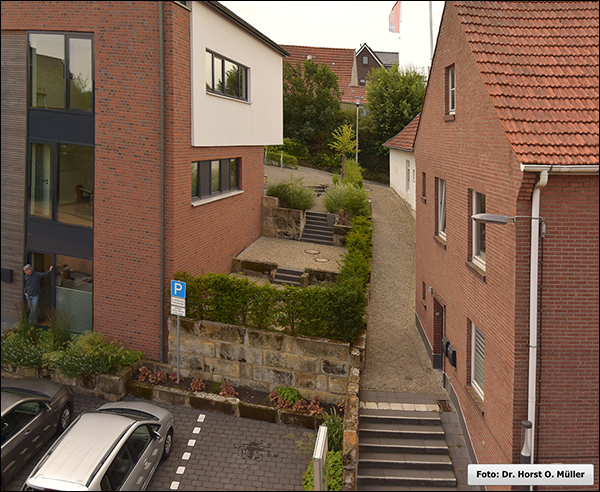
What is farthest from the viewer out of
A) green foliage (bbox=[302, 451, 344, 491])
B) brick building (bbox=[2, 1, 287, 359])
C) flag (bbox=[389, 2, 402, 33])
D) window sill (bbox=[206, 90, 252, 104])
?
flag (bbox=[389, 2, 402, 33])

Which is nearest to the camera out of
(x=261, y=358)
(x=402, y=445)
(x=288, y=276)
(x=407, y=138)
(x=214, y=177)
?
(x=402, y=445)

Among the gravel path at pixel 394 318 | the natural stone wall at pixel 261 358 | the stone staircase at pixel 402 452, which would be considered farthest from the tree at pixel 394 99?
the stone staircase at pixel 402 452

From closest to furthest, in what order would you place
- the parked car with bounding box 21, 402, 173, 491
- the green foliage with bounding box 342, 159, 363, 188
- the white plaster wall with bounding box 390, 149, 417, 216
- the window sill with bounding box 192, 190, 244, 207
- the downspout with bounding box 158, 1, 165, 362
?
the parked car with bounding box 21, 402, 173, 491 < the downspout with bounding box 158, 1, 165, 362 < the window sill with bounding box 192, 190, 244, 207 < the white plaster wall with bounding box 390, 149, 417, 216 < the green foliage with bounding box 342, 159, 363, 188

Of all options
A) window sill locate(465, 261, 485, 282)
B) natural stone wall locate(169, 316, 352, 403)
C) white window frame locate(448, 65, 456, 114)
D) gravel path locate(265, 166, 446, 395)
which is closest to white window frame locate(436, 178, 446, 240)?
white window frame locate(448, 65, 456, 114)

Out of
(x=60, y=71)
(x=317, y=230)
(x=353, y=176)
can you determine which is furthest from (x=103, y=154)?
(x=353, y=176)

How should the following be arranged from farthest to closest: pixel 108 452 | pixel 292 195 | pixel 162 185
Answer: pixel 292 195, pixel 162 185, pixel 108 452

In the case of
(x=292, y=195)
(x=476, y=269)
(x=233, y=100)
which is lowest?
(x=476, y=269)

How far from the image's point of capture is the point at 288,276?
17938mm

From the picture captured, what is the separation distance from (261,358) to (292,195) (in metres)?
10.9

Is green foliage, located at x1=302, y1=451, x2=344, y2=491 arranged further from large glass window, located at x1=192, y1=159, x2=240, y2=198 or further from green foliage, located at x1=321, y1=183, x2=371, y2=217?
green foliage, located at x1=321, y1=183, x2=371, y2=217

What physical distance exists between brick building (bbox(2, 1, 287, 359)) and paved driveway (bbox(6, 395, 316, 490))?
2599 mm

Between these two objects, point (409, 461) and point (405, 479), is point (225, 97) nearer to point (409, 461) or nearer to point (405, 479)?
point (409, 461)

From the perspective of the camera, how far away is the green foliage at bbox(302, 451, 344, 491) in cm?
991

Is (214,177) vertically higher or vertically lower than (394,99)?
lower
